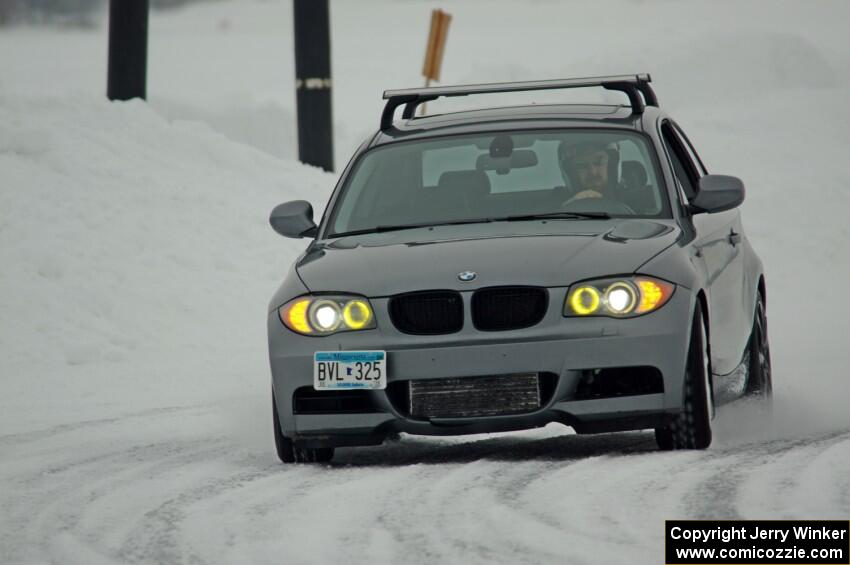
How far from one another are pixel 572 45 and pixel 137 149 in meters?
39.1

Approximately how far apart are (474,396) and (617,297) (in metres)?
0.69

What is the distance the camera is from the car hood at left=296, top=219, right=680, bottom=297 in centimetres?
726

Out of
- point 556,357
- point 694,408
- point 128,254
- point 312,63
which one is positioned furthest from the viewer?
point 312,63

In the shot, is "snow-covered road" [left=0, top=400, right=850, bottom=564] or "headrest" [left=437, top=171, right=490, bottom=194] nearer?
"snow-covered road" [left=0, top=400, right=850, bottom=564]

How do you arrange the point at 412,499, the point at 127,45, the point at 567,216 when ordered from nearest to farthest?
the point at 412,499, the point at 567,216, the point at 127,45

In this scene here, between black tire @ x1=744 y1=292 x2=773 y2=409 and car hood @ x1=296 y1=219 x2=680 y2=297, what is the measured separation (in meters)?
1.80

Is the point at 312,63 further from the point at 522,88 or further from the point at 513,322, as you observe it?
the point at 513,322

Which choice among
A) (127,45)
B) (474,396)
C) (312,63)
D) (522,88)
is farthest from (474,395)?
(312,63)

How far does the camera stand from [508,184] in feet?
28.7

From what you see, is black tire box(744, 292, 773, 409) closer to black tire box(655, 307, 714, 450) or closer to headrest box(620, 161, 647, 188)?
headrest box(620, 161, 647, 188)

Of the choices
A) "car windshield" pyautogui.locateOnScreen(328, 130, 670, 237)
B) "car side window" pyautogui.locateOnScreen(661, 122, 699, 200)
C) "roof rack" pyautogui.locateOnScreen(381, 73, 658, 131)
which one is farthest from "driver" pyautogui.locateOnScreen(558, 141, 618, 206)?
"car side window" pyautogui.locateOnScreen(661, 122, 699, 200)

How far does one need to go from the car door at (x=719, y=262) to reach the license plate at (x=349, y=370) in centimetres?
155

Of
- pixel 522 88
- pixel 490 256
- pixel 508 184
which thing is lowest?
pixel 490 256

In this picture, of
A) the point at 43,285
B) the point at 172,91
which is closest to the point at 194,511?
the point at 43,285
